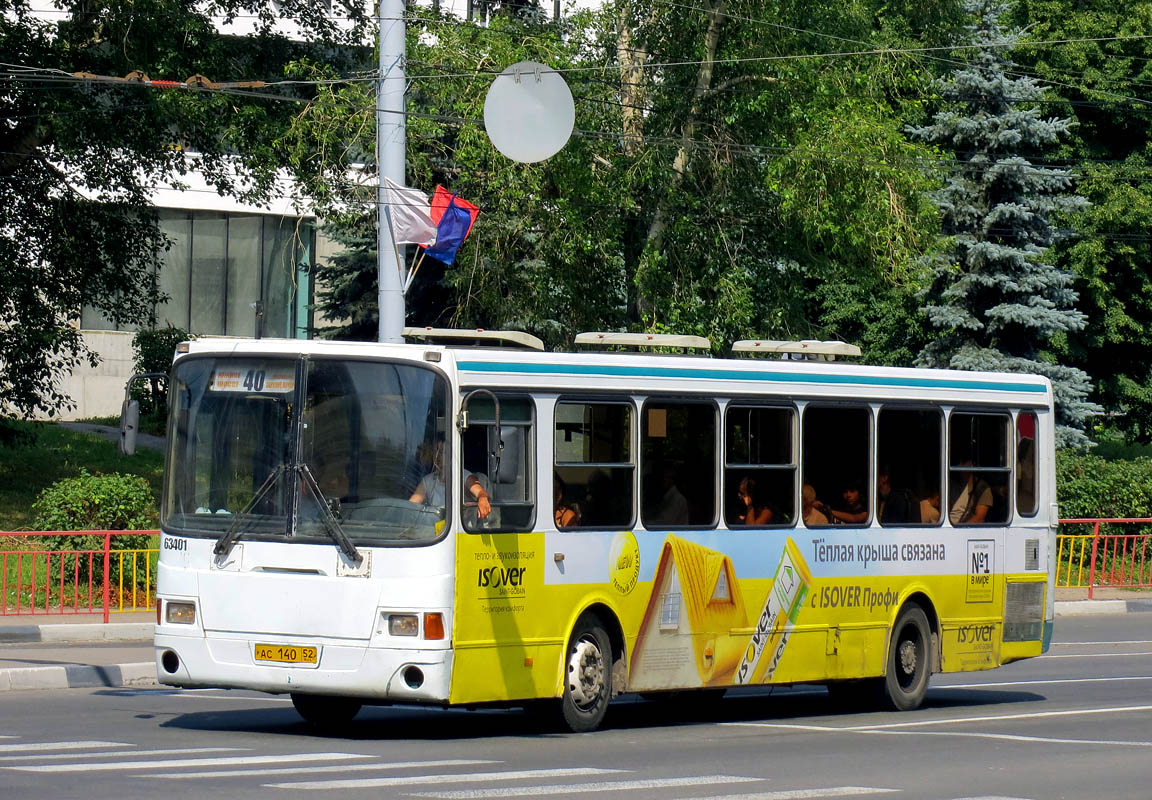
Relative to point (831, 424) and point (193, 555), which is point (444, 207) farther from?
point (193, 555)

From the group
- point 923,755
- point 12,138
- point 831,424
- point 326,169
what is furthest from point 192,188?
point 923,755

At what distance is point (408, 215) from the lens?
19.2 meters

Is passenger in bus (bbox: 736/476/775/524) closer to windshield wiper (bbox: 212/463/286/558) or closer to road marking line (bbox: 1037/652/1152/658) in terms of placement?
windshield wiper (bbox: 212/463/286/558)

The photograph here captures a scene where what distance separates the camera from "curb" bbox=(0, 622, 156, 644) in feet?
66.9

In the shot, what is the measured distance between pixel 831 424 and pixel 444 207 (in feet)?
22.8

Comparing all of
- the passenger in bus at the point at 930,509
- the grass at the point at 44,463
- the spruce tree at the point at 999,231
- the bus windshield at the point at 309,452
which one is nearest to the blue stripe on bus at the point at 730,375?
the bus windshield at the point at 309,452

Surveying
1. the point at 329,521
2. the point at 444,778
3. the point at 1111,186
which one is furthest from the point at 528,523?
the point at 1111,186

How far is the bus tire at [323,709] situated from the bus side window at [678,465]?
2.68m

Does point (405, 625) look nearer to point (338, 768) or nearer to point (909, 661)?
point (338, 768)

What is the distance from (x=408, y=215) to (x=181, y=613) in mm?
7469

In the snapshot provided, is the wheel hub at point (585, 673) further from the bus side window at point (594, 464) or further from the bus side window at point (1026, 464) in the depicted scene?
the bus side window at point (1026, 464)

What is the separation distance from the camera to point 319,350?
12.6 m

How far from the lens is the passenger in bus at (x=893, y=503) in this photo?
1595 centimetres

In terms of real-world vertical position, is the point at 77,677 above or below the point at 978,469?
below
